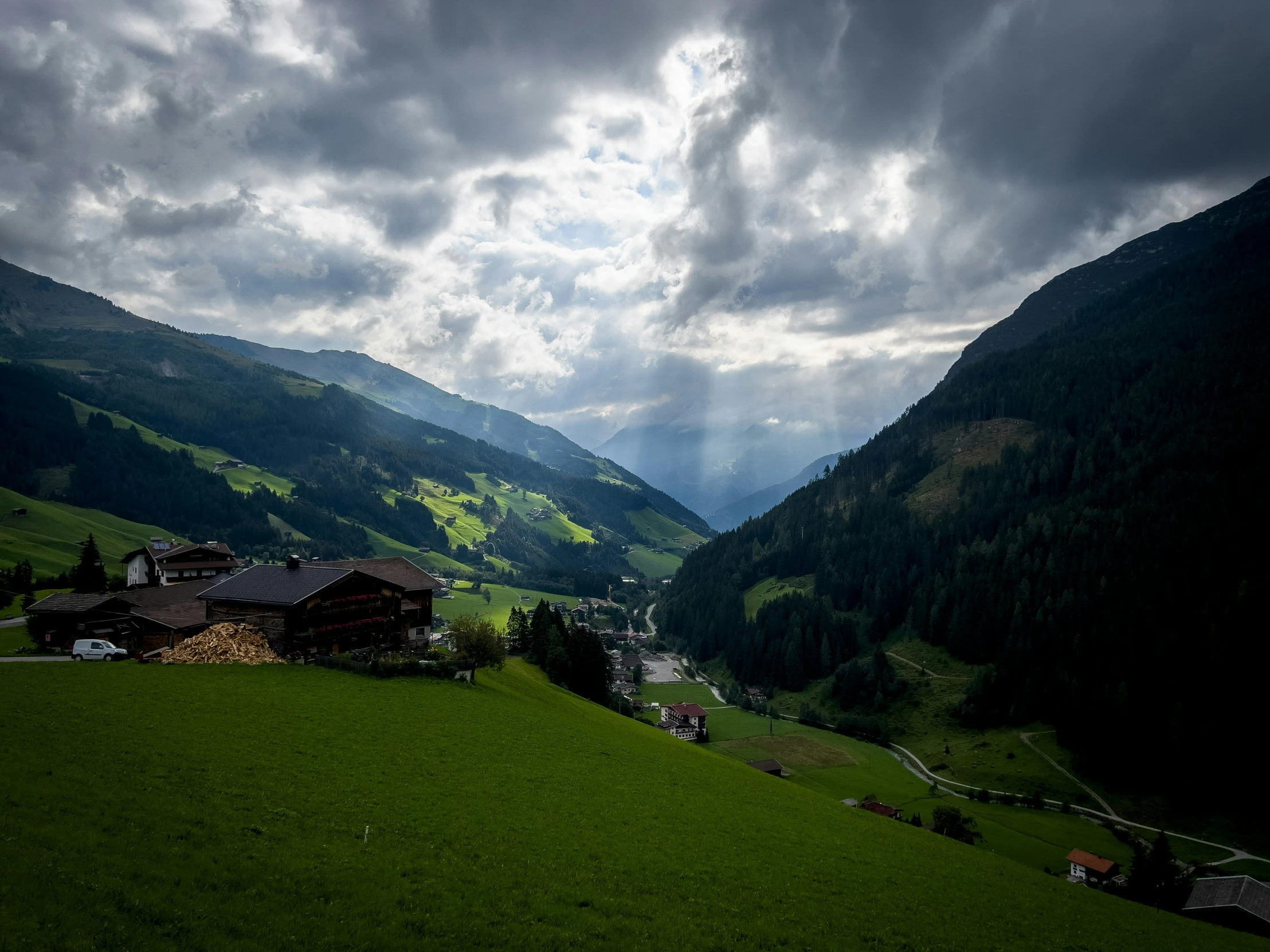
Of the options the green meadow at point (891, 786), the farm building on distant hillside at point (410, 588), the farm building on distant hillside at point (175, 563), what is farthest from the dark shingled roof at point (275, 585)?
the green meadow at point (891, 786)

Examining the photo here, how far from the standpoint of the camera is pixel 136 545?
196 m

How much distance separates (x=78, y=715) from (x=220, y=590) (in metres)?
27.2

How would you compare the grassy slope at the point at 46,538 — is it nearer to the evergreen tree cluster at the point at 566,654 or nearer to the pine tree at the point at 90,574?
the pine tree at the point at 90,574

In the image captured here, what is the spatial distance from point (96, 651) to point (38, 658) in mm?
3078

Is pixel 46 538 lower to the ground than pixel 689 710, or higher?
higher

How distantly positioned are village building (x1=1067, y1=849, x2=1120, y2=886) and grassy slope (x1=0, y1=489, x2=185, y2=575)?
170m

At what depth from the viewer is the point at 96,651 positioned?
146ft

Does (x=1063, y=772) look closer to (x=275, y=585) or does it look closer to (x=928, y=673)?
(x=928, y=673)

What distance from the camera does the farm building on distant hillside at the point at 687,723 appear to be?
4508 inches

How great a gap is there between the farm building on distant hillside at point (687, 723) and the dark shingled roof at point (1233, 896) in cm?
7213

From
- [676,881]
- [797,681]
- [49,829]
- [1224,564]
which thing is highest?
[1224,564]

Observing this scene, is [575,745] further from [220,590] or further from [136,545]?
[136,545]

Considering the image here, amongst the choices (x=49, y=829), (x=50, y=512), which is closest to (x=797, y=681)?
(x=49, y=829)

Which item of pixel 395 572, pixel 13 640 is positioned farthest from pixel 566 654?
pixel 13 640
